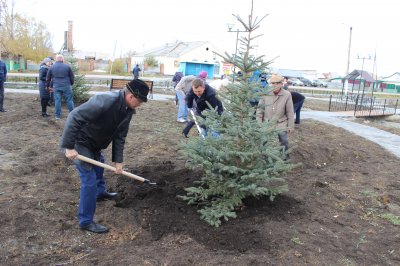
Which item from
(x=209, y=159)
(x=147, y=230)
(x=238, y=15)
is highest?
(x=238, y=15)

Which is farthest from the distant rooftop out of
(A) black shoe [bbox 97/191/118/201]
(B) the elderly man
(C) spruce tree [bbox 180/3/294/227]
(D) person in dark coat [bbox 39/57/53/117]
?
(C) spruce tree [bbox 180/3/294/227]

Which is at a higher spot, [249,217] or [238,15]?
[238,15]

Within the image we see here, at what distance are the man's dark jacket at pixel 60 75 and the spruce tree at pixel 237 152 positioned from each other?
252 inches

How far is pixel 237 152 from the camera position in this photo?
4188 millimetres

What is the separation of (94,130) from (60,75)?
21.5 feet

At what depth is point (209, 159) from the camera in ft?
14.6

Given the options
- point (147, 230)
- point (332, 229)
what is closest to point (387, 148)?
point (332, 229)

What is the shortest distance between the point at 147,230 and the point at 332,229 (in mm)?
1997

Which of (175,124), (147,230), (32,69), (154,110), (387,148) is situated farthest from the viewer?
(32,69)

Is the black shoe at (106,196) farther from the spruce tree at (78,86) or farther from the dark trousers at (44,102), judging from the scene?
the spruce tree at (78,86)

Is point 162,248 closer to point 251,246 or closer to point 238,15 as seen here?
point 251,246

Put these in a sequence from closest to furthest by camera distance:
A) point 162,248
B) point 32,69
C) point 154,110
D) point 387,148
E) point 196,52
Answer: point 162,248
point 387,148
point 154,110
point 32,69
point 196,52

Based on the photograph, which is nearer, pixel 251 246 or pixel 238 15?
pixel 251 246

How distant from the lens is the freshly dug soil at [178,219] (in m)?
3.64
